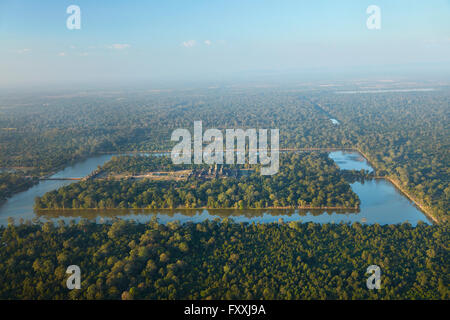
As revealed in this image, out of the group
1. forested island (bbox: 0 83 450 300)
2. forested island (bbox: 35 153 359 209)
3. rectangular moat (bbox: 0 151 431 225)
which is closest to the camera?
forested island (bbox: 0 83 450 300)

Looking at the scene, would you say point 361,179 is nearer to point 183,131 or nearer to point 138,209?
point 138,209

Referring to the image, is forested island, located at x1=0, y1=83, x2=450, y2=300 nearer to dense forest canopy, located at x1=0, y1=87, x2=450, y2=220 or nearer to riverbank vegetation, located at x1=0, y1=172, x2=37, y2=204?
riverbank vegetation, located at x1=0, y1=172, x2=37, y2=204

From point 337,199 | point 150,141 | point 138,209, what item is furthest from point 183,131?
point 337,199

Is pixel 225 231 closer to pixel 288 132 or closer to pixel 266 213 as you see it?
pixel 266 213

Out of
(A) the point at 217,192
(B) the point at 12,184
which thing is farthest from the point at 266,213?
(B) the point at 12,184

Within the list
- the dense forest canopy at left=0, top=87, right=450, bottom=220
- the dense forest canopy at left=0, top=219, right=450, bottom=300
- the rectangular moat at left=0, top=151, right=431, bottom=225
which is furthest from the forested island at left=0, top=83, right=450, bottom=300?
the rectangular moat at left=0, top=151, right=431, bottom=225

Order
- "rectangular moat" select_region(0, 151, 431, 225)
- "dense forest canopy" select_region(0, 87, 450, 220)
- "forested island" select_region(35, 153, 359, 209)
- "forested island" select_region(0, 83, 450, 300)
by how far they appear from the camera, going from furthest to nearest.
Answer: "dense forest canopy" select_region(0, 87, 450, 220), "forested island" select_region(35, 153, 359, 209), "rectangular moat" select_region(0, 151, 431, 225), "forested island" select_region(0, 83, 450, 300)
